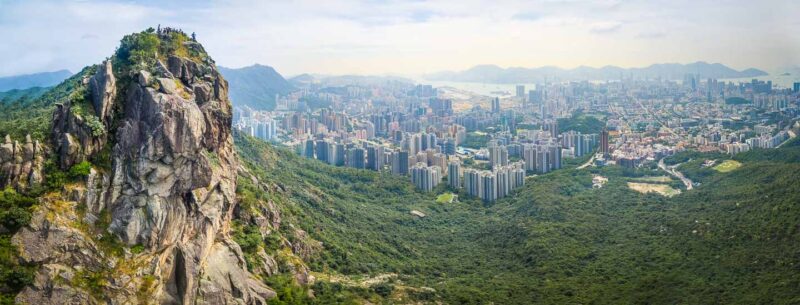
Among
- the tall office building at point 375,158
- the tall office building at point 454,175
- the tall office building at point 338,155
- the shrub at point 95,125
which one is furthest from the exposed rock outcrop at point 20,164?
the tall office building at point 338,155

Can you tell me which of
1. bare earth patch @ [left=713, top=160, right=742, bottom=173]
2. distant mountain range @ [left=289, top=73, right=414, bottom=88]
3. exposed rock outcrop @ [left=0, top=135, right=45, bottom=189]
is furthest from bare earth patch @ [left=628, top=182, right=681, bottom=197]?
distant mountain range @ [left=289, top=73, right=414, bottom=88]

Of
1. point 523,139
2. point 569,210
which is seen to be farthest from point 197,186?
point 523,139

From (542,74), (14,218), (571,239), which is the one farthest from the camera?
(542,74)

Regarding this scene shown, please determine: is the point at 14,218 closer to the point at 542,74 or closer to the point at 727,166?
the point at 727,166

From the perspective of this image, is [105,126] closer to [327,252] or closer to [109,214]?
[109,214]

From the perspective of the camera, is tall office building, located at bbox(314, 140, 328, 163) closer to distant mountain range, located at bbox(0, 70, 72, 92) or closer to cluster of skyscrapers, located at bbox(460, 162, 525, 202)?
cluster of skyscrapers, located at bbox(460, 162, 525, 202)

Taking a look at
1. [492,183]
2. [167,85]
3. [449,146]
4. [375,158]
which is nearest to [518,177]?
[492,183]

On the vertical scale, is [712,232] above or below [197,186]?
below
